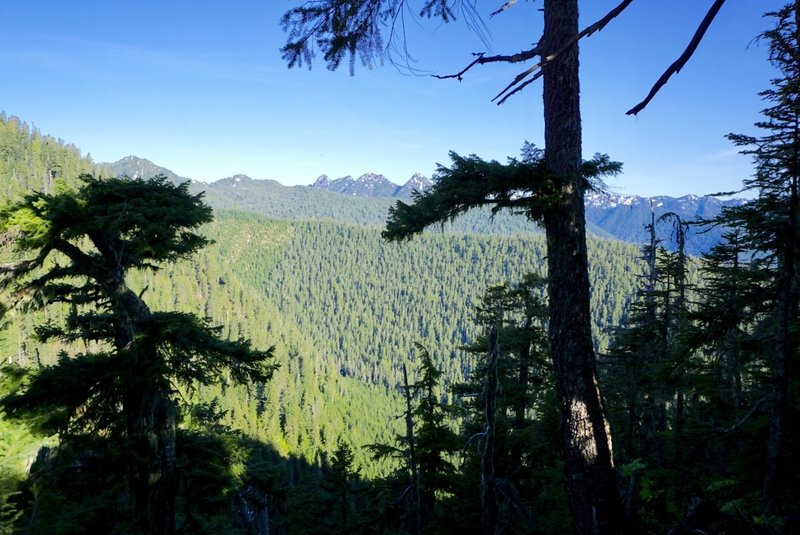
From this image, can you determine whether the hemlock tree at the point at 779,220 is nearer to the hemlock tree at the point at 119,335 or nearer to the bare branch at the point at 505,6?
the bare branch at the point at 505,6

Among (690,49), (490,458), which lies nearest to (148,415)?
(490,458)

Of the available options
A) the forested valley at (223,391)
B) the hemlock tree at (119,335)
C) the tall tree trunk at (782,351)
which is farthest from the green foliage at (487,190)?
the hemlock tree at (119,335)

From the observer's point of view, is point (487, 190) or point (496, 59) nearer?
point (496, 59)

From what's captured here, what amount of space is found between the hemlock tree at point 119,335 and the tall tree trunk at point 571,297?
6201 millimetres

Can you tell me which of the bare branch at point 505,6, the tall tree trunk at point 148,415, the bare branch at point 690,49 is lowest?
the tall tree trunk at point 148,415

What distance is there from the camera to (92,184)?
25.0 feet

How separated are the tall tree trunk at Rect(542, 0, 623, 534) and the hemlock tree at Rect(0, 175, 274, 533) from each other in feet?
20.3

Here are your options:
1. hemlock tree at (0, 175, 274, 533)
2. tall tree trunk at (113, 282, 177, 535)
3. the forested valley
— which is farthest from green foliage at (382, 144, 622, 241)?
tall tree trunk at (113, 282, 177, 535)

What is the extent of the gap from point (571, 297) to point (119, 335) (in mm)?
8641

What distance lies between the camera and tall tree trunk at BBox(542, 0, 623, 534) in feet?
14.2

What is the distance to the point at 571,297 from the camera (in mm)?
4480

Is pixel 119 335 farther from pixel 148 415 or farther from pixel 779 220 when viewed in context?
pixel 779 220

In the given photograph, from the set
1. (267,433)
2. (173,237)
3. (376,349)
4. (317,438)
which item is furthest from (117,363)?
(376,349)

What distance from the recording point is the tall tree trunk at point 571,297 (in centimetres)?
433
